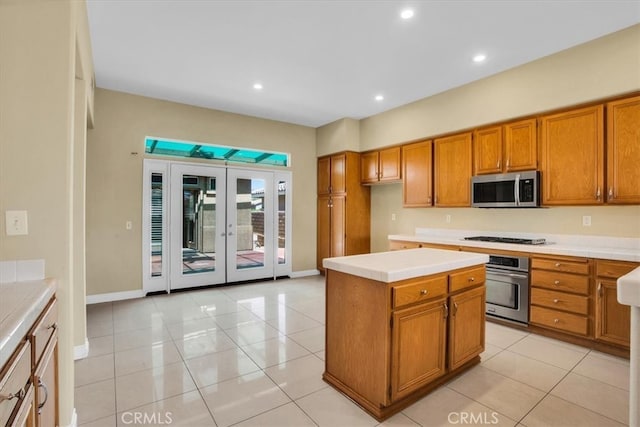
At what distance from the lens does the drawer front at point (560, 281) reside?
308 cm

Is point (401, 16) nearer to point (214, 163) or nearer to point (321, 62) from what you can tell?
point (321, 62)

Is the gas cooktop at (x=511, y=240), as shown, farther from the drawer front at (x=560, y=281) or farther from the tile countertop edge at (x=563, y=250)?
the drawer front at (x=560, y=281)

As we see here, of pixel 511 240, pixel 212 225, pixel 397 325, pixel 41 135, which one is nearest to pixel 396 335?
pixel 397 325

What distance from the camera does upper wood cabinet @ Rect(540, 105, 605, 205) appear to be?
324cm

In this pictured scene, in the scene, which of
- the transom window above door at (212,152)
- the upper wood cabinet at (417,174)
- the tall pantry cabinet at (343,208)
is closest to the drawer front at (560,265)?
the upper wood cabinet at (417,174)

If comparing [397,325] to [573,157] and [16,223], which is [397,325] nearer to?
[16,223]

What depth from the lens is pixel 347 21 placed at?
9.63 ft

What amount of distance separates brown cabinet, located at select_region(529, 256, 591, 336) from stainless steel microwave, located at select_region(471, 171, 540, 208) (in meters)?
0.73

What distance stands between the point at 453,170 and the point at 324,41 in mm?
2484

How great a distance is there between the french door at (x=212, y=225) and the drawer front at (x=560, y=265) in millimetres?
4047

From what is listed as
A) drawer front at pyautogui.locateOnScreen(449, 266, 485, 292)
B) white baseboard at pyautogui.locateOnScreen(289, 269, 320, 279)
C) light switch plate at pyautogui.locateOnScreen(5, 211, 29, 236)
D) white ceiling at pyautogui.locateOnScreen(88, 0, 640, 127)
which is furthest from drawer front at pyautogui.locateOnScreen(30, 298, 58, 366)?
white baseboard at pyautogui.locateOnScreen(289, 269, 320, 279)

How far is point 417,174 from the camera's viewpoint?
5.01 m

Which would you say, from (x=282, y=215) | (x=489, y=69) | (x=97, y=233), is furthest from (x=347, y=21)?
(x=97, y=233)

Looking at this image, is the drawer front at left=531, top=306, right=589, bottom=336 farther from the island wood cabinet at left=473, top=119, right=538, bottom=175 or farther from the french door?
the french door
